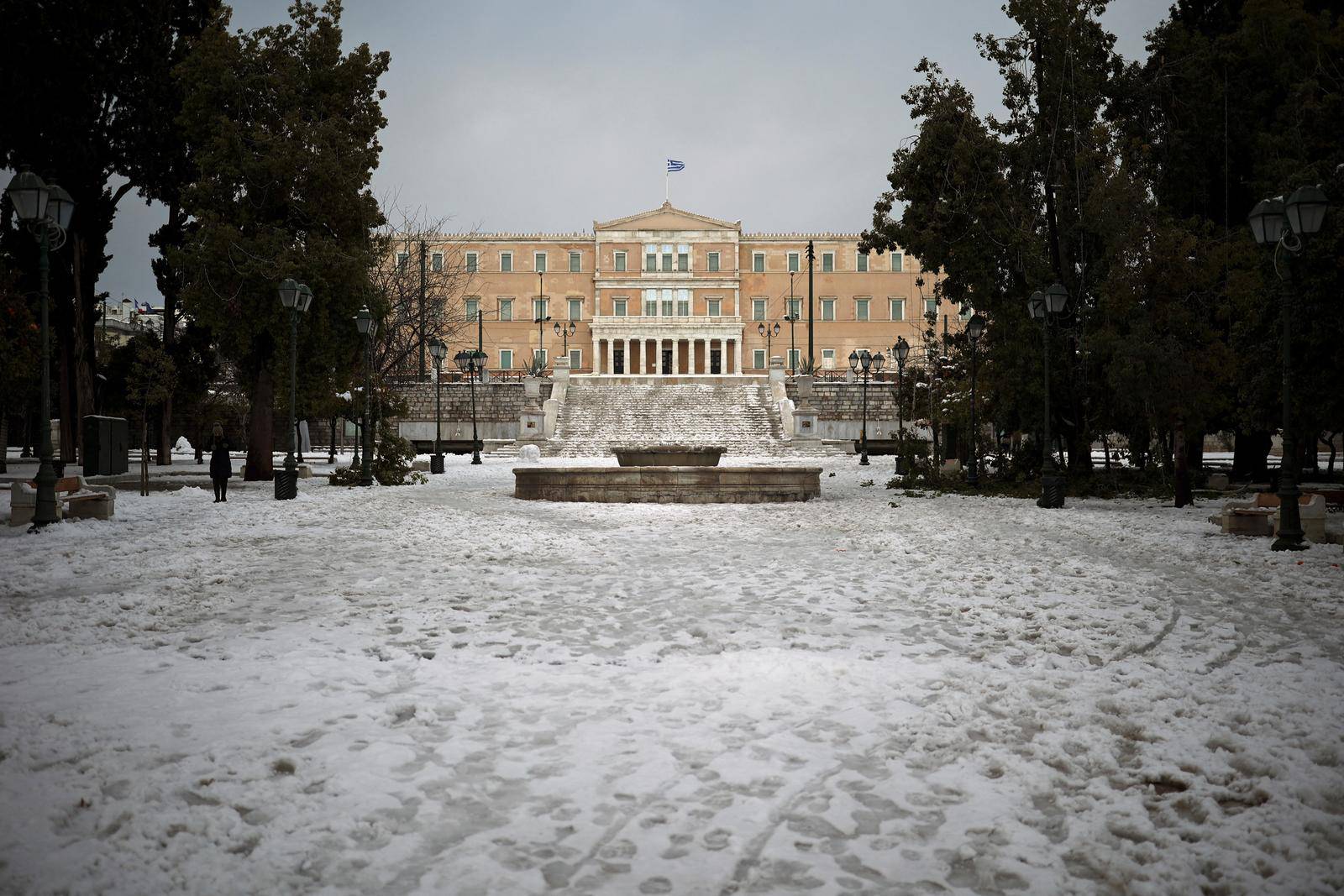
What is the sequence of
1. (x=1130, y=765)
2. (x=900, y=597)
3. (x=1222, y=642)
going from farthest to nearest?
(x=900, y=597) < (x=1222, y=642) < (x=1130, y=765)

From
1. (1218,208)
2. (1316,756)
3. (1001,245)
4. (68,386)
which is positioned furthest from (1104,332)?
(68,386)

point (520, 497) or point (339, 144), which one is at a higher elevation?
point (339, 144)

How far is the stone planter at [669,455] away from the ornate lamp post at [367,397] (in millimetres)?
5171

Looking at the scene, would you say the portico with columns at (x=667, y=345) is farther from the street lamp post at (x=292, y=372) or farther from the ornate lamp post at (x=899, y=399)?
the street lamp post at (x=292, y=372)

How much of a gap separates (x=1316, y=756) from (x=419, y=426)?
136ft

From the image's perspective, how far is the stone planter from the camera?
1900 cm

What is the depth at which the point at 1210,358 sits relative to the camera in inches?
590

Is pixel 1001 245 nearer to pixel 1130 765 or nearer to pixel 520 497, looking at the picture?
pixel 520 497

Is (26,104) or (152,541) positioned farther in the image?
(26,104)

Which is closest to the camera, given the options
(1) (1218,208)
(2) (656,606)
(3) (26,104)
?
(2) (656,606)

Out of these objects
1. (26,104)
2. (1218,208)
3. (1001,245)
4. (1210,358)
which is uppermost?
(26,104)

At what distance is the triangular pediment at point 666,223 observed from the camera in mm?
72938

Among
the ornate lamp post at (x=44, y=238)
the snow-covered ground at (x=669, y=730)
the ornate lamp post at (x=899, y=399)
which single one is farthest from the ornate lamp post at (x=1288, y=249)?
the ornate lamp post at (x=44, y=238)

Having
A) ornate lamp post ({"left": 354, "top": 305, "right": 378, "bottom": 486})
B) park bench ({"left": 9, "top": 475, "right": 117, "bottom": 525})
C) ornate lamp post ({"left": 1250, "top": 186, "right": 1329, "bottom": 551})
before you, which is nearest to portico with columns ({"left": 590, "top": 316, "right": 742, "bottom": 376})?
ornate lamp post ({"left": 354, "top": 305, "right": 378, "bottom": 486})
